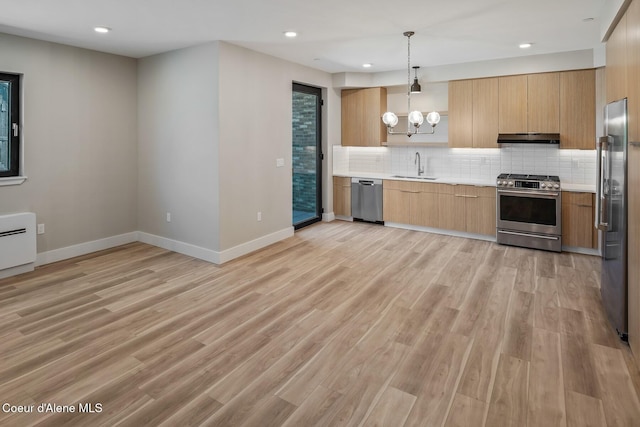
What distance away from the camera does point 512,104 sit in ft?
19.6

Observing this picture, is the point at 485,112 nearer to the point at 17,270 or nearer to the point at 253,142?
the point at 253,142

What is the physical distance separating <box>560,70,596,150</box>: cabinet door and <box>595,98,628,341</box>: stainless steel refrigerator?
2435 millimetres

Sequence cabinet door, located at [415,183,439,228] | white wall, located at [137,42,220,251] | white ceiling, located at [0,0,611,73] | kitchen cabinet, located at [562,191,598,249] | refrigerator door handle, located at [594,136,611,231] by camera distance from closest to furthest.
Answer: refrigerator door handle, located at [594,136,611,231]
white ceiling, located at [0,0,611,73]
white wall, located at [137,42,220,251]
kitchen cabinet, located at [562,191,598,249]
cabinet door, located at [415,183,439,228]

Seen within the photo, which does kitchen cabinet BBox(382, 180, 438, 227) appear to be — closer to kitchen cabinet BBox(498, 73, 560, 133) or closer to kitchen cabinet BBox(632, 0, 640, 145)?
kitchen cabinet BBox(498, 73, 560, 133)

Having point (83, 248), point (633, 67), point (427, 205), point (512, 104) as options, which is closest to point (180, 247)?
point (83, 248)

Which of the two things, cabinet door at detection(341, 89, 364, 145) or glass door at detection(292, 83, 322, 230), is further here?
cabinet door at detection(341, 89, 364, 145)

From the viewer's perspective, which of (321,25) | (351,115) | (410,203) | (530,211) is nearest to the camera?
(321,25)

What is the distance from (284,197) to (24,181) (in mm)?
3322

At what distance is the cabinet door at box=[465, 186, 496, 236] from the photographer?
20.0ft

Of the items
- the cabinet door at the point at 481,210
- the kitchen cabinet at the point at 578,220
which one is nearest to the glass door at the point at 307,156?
the cabinet door at the point at 481,210

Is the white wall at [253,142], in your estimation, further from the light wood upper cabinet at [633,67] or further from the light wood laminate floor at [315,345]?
the light wood upper cabinet at [633,67]

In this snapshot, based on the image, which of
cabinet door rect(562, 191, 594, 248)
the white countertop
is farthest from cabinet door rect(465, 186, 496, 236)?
cabinet door rect(562, 191, 594, 248)

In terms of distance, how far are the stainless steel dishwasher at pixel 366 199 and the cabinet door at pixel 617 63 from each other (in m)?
3.99

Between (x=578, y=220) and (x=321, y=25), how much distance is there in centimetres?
419
